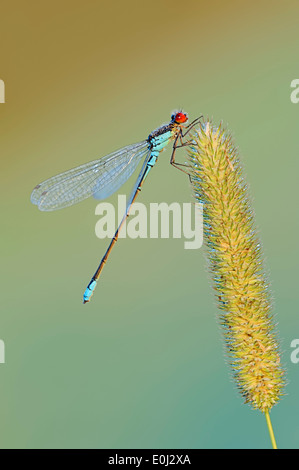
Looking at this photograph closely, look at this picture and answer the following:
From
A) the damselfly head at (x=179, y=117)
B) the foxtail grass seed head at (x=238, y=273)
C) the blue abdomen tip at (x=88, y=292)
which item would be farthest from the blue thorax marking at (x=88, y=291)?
the foxtail grass seed head at (x=238, y=273)

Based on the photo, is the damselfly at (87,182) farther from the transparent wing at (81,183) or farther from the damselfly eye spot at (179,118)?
the damselfly eye spot at (179,118)

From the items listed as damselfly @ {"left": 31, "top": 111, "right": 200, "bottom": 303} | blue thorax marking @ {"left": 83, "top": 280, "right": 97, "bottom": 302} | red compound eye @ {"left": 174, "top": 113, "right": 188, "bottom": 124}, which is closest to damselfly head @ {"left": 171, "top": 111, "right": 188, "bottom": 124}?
red compound eye @ {"left": 174, "top": 113, "right": 188, "bottom": 124}

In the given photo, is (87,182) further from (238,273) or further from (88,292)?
(238,273)

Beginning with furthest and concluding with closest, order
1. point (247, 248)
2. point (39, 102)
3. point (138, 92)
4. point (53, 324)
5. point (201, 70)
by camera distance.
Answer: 1. point (39, 102)
2. point (138, 92)
3. point (201, 70)
4. point (53, 324)
5. point (247, 248)

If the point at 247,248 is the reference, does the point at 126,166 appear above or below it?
above

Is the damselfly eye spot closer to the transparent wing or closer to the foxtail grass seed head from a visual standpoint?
the transparent wing

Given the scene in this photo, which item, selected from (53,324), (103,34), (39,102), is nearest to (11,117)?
(39,102)

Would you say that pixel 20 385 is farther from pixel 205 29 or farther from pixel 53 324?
pixel 205 29
